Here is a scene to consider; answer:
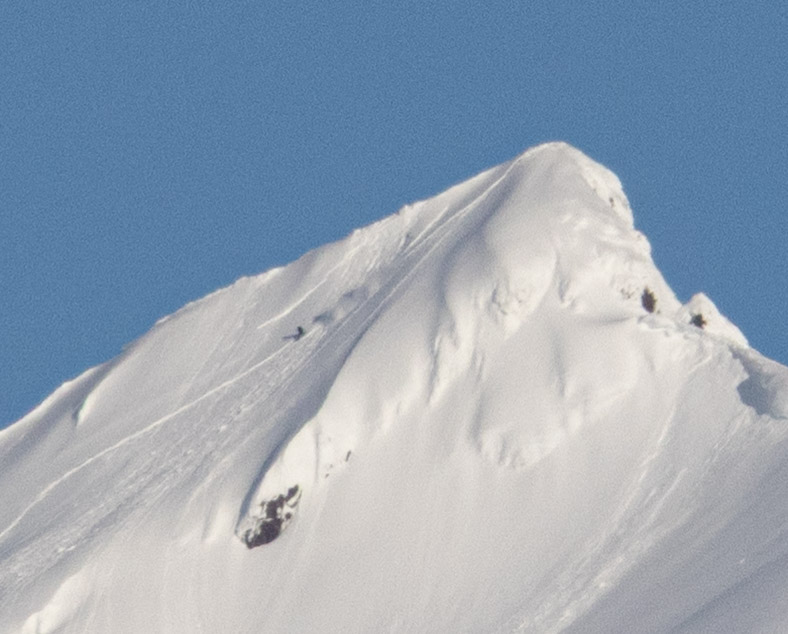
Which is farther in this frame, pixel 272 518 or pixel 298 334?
pixel 298 334

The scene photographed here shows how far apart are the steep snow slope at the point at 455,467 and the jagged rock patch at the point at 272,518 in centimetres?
6

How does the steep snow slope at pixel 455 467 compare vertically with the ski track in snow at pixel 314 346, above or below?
below

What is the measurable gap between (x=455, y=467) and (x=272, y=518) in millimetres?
4494

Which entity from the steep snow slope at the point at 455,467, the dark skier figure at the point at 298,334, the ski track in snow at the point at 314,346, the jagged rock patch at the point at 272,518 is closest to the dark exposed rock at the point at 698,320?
the steep snow slope at the point at 455,467

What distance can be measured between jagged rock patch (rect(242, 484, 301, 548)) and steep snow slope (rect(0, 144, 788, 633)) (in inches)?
2.3

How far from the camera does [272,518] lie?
60438 mm

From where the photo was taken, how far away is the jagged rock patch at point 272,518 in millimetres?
60312

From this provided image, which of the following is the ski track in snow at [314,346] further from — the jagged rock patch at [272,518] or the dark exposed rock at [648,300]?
the dark exposed rock at [648,300]

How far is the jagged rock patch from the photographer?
60.3m

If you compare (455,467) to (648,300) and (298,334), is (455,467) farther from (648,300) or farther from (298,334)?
(298,334)

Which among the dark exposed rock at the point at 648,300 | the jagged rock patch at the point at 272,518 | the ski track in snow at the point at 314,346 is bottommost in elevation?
the jagged rock patch at the point at 272,518

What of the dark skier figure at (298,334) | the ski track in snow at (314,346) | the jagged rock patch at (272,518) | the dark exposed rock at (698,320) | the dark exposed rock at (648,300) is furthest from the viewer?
the dark skier figure at (298,334)

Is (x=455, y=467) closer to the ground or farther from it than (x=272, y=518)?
closer to the ground

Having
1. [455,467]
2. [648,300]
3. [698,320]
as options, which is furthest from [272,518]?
[698,320]
